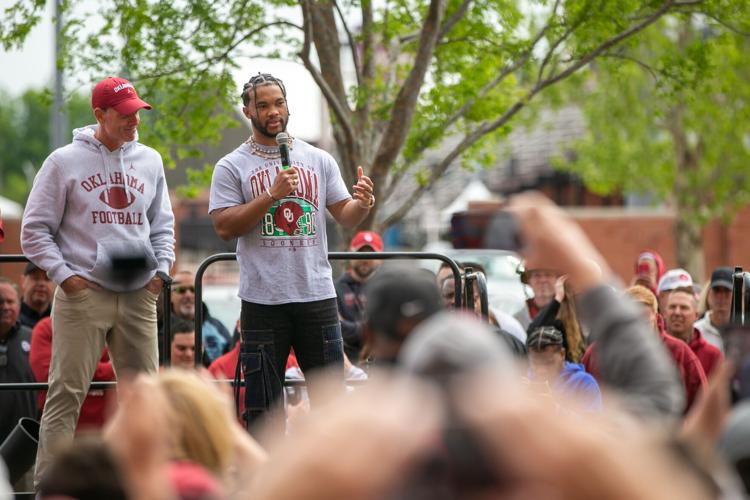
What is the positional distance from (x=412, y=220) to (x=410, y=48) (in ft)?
88.3

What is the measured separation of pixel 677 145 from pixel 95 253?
23975mm

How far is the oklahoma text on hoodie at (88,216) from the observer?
21.2 ft

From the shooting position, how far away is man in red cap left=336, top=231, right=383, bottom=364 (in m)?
8.87

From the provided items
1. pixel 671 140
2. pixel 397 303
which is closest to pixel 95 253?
pixel 397 303

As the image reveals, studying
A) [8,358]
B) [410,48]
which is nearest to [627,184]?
[410,48]

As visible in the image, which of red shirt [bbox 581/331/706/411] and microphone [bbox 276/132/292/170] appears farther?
red shirt [bbox 581/331/706/411]

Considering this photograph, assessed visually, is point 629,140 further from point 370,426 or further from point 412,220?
point 370,426

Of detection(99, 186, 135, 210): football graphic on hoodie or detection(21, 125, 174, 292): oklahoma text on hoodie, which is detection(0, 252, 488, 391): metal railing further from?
detection(99, 186, 135, 210): football graphic on hoodie

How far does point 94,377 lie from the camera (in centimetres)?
828

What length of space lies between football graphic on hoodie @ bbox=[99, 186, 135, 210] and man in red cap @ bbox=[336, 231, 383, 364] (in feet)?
7.42

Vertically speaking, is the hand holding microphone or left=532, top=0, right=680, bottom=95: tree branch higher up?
left=532, top=0, right=680, bottom=95: tree branch

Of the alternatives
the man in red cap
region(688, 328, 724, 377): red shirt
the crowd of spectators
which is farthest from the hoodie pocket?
region(688, 328, 724, 377): red shirt

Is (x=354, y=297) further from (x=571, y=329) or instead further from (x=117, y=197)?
(x=117, y=197)

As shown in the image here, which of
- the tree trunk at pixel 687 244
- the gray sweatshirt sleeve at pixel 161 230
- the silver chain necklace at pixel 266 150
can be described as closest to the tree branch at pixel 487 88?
the gray sweatshirt sleeve at pixel 161 230
